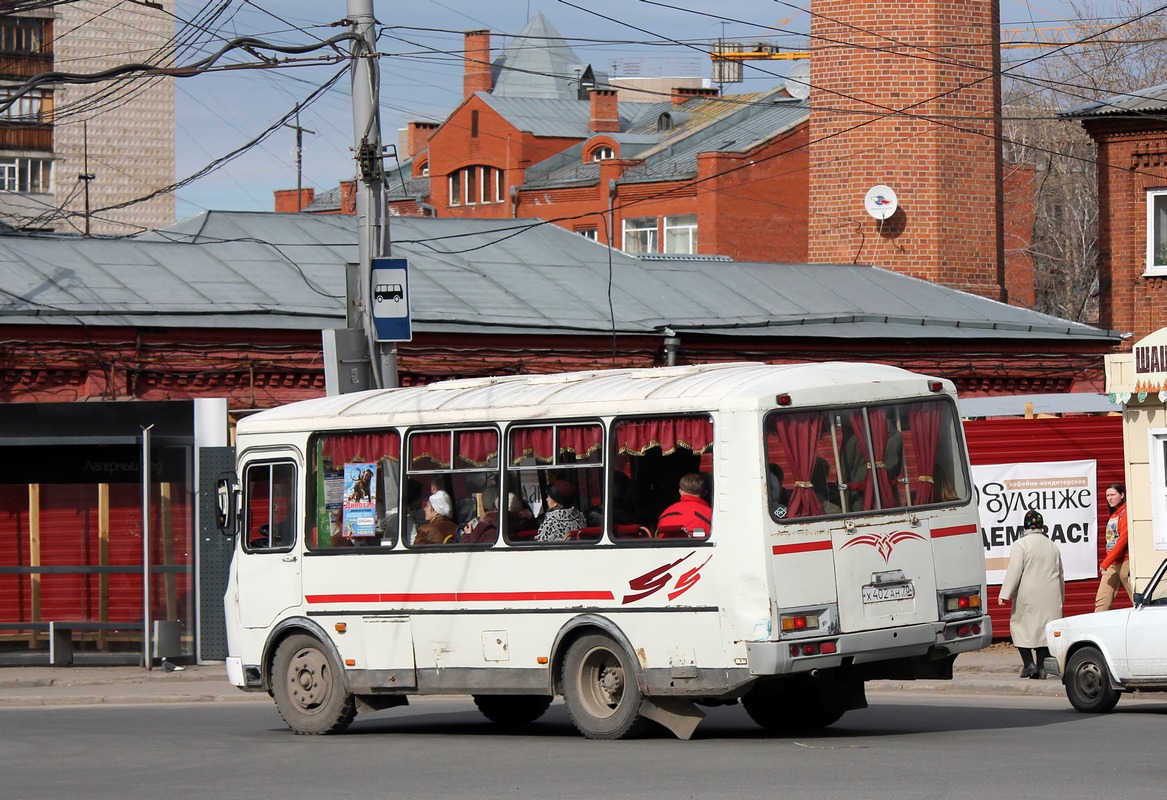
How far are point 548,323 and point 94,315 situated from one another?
659 cm

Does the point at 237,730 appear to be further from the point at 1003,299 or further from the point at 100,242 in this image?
the point at 1003,299

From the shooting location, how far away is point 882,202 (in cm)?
3488

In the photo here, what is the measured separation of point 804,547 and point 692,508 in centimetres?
86

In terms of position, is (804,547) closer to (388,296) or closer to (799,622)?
(799,622)

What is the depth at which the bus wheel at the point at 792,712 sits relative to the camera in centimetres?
1391

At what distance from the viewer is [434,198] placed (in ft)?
273

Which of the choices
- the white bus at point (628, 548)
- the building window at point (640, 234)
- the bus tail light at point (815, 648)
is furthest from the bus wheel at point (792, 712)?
the building window at point (640, 234)

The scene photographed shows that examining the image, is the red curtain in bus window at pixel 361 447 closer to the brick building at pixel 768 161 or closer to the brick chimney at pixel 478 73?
the brick building at pixel 768 161

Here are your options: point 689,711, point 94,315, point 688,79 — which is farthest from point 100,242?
point 688,79

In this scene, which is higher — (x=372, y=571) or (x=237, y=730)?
(x=372, y=571)

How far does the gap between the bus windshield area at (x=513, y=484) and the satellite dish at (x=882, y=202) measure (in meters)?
21.6

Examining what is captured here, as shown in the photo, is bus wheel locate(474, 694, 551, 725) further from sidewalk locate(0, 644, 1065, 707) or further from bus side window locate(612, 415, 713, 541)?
sidewalk locate(0, 644, 1065, 707)

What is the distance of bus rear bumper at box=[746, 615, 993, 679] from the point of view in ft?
40.0

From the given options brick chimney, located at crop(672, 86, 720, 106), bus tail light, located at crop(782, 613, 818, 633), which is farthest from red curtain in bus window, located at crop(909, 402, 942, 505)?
brick chimney, located at crop(672, 86, 720, 106)
